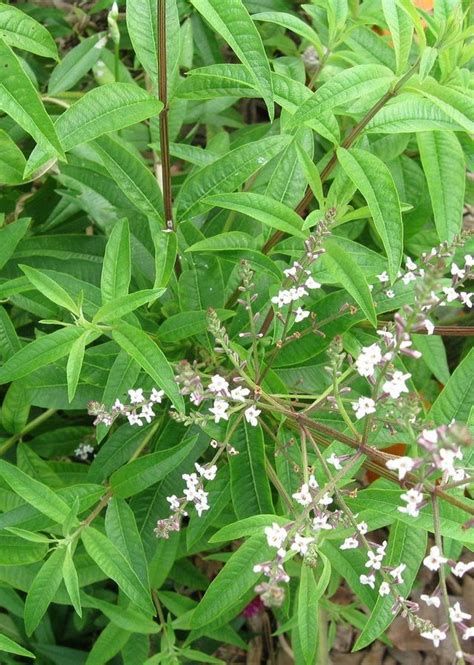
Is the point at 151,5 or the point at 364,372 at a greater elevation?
the point at 151,5

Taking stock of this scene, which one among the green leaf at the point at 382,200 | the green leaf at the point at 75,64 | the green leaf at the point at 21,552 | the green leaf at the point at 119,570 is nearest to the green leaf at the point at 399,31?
the green leaf at the point at 382,200

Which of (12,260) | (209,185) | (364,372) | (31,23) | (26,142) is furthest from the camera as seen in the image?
(26,142)

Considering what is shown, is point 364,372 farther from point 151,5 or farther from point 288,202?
point 151,5

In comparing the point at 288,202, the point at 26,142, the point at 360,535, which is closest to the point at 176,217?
the point at 288,202

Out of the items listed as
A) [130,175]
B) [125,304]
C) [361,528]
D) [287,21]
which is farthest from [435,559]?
[287,21]

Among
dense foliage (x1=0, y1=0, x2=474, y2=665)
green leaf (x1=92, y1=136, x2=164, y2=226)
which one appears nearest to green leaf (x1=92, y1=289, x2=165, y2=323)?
dense foliage (x1=0, y1=0, x2=474, y2=665)

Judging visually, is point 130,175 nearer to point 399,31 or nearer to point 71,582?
point 399,31

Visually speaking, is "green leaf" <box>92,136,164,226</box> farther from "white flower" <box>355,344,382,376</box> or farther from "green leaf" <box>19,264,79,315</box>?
"white flower" <box>355,344,382,376</box>
